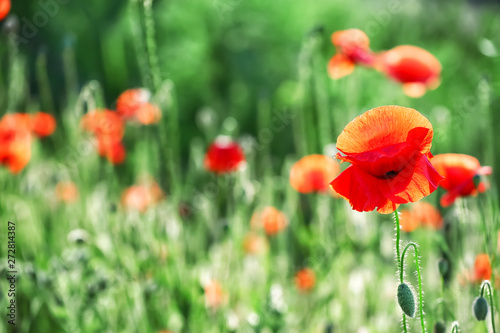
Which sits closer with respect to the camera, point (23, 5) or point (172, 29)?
point (172, 29)

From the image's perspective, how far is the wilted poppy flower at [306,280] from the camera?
141 cm

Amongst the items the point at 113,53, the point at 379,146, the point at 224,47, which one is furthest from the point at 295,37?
the point at 379,146

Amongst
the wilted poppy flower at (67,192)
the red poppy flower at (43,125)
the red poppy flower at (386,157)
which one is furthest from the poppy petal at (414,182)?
the red poppy flower at (43,125)

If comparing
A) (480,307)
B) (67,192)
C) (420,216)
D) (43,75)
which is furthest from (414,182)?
(67,192)

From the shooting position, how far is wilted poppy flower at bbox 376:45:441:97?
149 cm

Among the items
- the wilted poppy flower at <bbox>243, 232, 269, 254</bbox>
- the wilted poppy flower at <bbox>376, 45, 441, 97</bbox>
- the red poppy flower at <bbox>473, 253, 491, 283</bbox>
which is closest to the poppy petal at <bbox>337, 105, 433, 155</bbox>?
the red poppy flower at <bbox>473, 253, 491, 283</bbox>

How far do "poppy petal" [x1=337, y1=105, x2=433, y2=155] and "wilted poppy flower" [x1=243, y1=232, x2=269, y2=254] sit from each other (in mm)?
981

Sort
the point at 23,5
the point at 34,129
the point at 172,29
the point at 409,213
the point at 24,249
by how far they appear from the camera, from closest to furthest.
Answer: the point at 409,213 < the point at 24,249 < the point at 34,129 < the point at 172,29 < the point at 23,5

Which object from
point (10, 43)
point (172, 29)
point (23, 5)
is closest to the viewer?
point (10, 43)

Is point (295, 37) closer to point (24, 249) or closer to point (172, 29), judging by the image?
point (172, 29)

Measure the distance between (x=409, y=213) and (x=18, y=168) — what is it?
2.98 feet

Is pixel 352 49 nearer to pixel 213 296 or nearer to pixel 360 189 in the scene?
pixel 213 296

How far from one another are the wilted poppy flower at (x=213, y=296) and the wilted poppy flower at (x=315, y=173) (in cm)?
29

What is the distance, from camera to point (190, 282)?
127 centimetres
